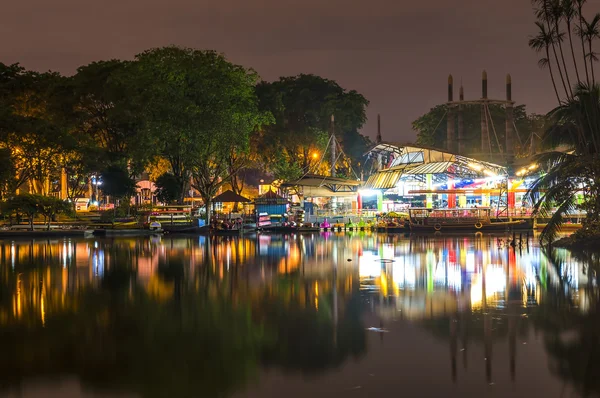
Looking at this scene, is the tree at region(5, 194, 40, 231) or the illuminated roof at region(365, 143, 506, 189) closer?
the tree at region(5, 194, 40, 231)

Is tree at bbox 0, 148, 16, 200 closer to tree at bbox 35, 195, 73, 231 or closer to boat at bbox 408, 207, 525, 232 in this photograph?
tree at bbox 35, 195, 73, 231

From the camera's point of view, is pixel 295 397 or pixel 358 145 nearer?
pixel 295 397

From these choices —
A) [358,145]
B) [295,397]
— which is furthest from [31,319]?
[358,145]

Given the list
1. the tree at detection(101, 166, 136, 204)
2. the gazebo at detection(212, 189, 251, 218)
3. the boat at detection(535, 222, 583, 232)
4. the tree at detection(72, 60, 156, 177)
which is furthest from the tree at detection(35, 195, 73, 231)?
the boat at detection(535, 222, 583, 232)

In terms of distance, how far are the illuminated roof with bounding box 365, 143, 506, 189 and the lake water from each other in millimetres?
28659

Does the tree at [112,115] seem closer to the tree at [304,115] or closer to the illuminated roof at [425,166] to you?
the tree at [304,115]

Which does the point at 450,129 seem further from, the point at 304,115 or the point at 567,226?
the point at 567,226

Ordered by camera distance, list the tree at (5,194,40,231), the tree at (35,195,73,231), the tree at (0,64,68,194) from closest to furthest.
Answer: the tree at (5,194,40,231)
the tree at (35,195,73,231)
the tree at (0,64,68,194)

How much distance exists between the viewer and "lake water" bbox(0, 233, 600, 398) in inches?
431

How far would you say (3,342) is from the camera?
13609mm

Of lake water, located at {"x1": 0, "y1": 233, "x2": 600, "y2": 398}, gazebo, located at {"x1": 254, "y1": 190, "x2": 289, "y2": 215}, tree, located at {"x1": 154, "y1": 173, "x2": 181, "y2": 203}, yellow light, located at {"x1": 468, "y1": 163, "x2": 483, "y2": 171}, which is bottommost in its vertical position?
lake water, located at {"x1": 0, "y1": 233, "x2": 600, "y2": 398}

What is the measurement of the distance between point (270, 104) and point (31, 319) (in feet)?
185

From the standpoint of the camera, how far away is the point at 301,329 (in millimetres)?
14648

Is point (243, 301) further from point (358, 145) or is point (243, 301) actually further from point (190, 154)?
point (358, 145)
